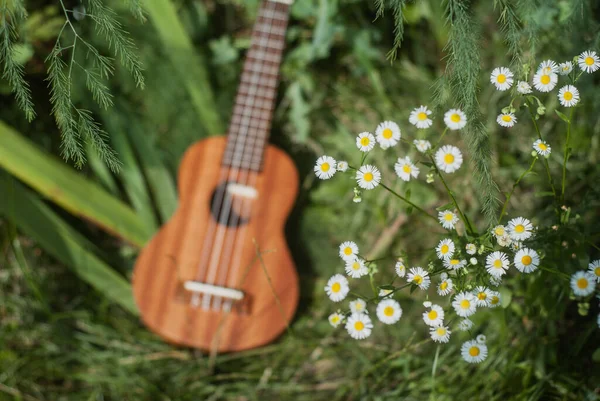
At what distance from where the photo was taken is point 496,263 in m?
0.92

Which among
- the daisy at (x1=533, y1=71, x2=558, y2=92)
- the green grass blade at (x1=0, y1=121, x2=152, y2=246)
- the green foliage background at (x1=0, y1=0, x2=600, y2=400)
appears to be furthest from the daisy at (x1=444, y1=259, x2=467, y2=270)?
the green grass blade at (x1=0, y1=121, x2=152, y2=246)

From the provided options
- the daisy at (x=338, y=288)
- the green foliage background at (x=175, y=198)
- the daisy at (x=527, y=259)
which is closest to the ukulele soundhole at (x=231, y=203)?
the green foliage background at (x=175, y=198)

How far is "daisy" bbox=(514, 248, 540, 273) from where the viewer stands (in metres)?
0.90

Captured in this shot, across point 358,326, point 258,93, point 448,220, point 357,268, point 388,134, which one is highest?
point 258,93

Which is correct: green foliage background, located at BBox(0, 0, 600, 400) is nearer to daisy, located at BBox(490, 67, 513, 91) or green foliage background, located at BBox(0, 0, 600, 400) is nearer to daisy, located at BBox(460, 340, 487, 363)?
daisy, located at BBox(460, 340, 487, 363)

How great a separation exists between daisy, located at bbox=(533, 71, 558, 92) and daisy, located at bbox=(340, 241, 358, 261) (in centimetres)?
43

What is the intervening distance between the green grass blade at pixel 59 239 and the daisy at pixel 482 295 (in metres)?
1.14

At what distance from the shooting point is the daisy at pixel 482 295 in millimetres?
911

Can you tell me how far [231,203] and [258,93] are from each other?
338 millimetres

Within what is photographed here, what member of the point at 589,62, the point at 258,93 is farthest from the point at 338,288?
the point at 258,93

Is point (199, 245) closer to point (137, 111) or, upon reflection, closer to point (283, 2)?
point (137, 111)

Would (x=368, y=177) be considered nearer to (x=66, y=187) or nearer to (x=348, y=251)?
(x=348, y=251)

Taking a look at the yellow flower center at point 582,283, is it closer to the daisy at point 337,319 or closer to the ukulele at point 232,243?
the daisy at point 337,319

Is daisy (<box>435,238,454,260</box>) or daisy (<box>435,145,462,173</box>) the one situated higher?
daisy (<box>435,145,462,173</box>)
